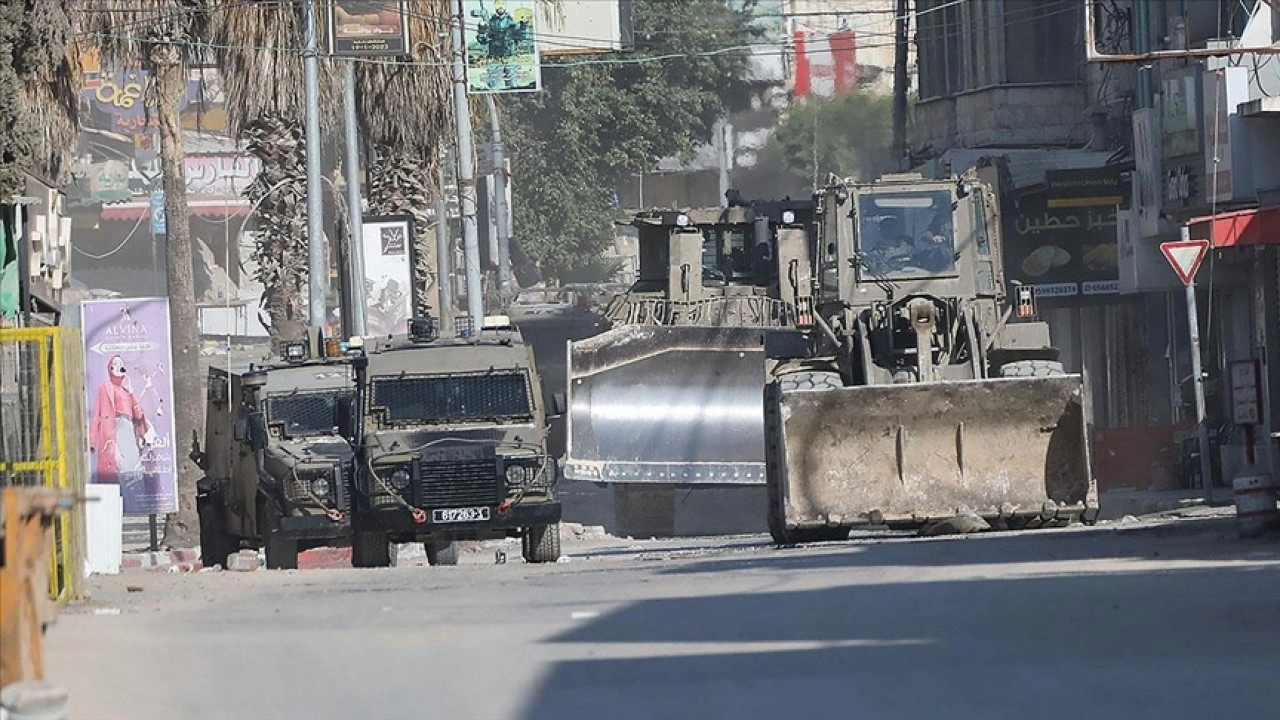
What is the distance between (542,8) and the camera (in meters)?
43.9

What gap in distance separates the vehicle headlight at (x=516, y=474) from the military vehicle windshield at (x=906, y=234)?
3.59 metres

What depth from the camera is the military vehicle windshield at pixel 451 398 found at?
20859mm

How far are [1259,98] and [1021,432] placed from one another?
11.4 meters

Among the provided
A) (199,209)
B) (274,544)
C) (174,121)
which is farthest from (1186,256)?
(199,209)

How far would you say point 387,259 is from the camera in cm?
3588

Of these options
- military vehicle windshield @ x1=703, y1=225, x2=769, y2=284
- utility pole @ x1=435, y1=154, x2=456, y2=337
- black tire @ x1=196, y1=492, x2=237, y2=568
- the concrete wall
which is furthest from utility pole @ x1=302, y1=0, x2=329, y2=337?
the concrete wall

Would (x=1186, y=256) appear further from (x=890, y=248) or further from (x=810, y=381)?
(x=810, y=381)

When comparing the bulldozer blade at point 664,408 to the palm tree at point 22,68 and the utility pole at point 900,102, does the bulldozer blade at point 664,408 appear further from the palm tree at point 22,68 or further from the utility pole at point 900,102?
the utility pole at point 900,102

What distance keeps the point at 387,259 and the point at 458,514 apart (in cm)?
1593

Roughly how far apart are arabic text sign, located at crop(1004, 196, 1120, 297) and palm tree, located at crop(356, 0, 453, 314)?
9.97 m

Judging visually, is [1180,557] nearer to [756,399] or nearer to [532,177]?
[756,399]

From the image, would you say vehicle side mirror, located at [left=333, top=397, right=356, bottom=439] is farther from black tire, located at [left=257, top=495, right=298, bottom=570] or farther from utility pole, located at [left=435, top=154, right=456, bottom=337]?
utility pole, located at [left=435, top=154, right=456, bottom=337]

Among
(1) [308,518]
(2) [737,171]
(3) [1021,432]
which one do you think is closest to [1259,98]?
(3) [1021,432]

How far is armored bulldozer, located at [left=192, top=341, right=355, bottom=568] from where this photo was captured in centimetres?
2156
